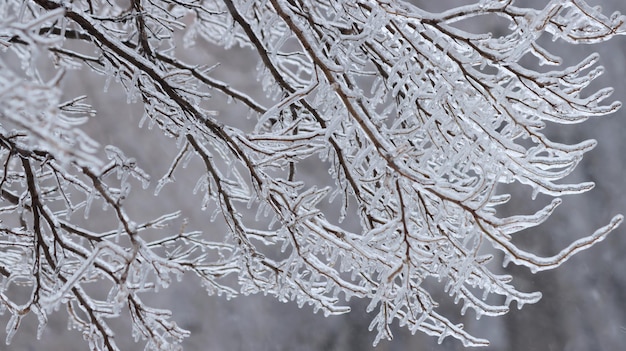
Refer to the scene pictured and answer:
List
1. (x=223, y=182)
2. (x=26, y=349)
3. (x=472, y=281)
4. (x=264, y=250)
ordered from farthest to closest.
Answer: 1. (x=264, y=250)
2. (x=26, y=349)
3. (x=223, y=182)
4. (x=472, y=281)

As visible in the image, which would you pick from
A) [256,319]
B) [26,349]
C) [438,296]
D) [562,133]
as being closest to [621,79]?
[562,133]

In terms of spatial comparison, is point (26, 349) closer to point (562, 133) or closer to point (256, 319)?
point (256, 319)

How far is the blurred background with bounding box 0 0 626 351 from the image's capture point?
7117mm

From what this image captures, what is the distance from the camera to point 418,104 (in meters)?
1.95

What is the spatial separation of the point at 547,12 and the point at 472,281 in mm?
953

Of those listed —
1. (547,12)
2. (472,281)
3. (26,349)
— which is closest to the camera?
(547,12)

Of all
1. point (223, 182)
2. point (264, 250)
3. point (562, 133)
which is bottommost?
point (223, 182)

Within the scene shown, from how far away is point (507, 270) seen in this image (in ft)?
25.1

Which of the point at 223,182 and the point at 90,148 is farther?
the point at 223,182

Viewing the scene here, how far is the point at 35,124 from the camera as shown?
0.94 metres

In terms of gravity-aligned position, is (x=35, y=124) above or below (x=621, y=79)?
below

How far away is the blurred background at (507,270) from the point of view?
7.12m

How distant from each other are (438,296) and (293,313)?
1739mm

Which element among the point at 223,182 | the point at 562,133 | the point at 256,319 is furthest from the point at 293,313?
the point at 223,182
